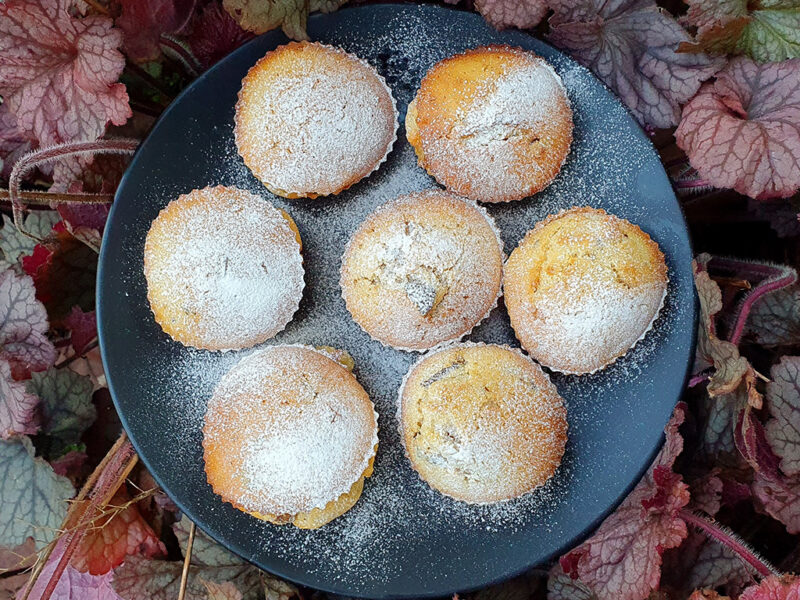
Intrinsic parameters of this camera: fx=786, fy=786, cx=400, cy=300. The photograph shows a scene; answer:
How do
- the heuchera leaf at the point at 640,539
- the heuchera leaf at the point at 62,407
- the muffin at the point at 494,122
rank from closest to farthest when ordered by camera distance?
the heuchera leaf at the point at 640,539 → the muffin at the point at 494,122 → the heuchera leaf at the point at 62,407

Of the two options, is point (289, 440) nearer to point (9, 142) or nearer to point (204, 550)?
point (204, 550)

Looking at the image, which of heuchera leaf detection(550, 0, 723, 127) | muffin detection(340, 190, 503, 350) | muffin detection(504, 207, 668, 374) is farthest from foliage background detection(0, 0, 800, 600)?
muffin detection(340, 190, 503, 350)

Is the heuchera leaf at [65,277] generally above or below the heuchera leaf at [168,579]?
above

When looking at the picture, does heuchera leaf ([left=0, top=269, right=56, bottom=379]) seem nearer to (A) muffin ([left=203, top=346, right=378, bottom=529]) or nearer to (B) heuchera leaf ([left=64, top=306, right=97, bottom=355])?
(B) heuchera leaf ([left=64, top=306, right=97, bottom=355])

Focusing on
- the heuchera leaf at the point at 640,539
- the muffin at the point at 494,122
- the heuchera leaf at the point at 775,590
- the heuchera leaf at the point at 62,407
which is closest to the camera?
the heuchera leaf at the point at 775,590

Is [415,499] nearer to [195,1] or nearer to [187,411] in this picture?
Result: [187,411]

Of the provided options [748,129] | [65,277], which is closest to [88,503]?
[65,277]

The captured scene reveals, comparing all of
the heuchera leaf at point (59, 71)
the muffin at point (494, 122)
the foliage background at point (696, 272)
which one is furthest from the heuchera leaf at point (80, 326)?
the muffin at point (494, 122)

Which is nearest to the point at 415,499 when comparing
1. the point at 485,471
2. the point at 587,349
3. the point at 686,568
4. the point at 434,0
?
the point at 485,471

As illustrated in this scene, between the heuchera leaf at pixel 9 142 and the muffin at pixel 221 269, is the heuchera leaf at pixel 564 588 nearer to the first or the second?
the muffin at pixel 221 269
